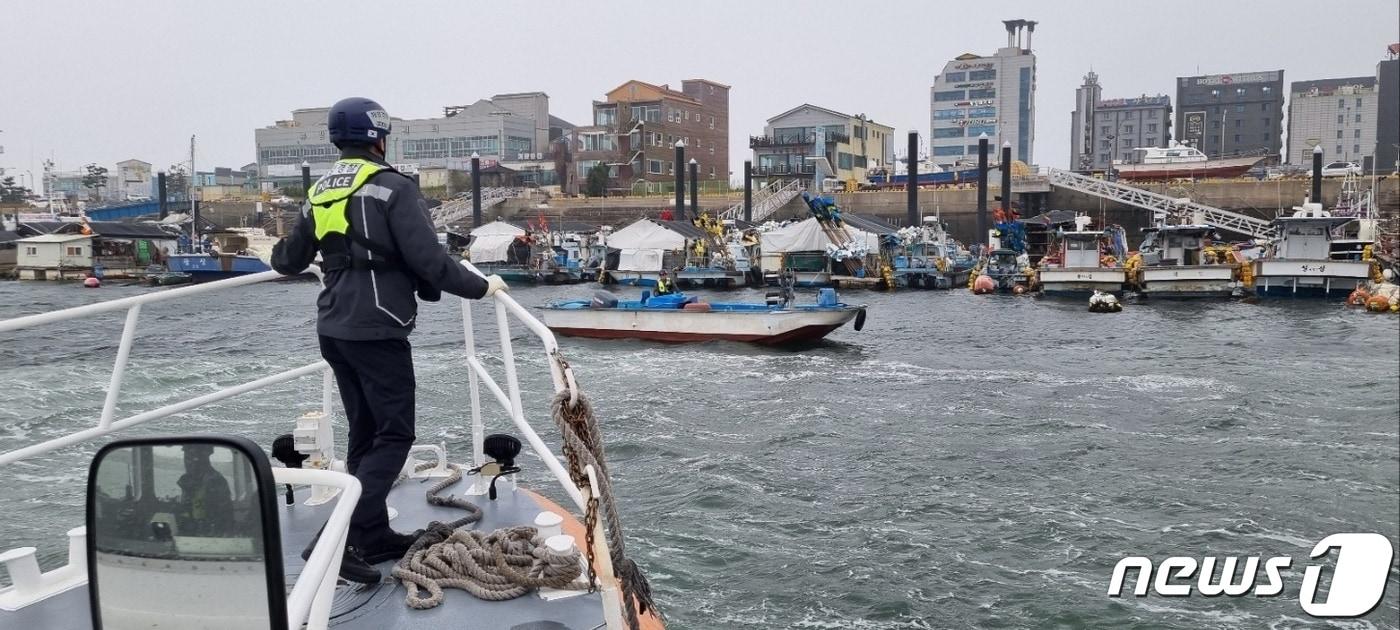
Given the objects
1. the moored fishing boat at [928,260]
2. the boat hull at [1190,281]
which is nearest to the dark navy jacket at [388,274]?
the boat hull at [1190,281]

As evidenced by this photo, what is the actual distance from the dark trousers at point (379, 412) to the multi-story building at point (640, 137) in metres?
67.0

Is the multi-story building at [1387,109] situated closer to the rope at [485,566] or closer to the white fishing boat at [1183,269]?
the white fishing boat at [1183,269]

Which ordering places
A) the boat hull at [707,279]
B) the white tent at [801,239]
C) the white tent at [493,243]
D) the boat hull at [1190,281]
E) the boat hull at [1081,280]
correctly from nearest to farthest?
the boat hull at [1190,281]
the boat hull at [1081,280]
the white tent at [801,239]
the boat hull at [707,279]
the white tent at [493,243]

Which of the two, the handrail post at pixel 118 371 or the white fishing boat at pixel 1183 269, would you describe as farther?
the white fishing boat at pixel 1183 269

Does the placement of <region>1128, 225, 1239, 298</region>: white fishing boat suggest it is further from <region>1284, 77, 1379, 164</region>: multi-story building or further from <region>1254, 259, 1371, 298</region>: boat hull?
<region>1284, 77, 1379, 164</region>: multi-story building

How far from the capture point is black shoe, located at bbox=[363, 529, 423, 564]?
3.37 meters

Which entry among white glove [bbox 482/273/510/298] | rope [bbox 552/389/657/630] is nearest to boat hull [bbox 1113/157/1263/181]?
white glove [bbox 482/273/510/298]

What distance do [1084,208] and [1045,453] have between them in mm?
45591

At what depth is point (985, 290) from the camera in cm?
3472

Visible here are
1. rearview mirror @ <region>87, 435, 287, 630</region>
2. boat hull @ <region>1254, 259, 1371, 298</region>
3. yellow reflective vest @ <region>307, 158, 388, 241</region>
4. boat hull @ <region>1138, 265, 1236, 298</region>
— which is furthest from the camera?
boat hull @ <region>1138, 265, 1236, 298</region>

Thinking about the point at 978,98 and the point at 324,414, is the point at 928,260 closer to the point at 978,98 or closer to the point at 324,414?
the point at 324,414

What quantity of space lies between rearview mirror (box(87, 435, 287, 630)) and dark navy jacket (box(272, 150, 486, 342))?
1.34 metres

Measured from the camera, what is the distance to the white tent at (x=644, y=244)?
138 feet

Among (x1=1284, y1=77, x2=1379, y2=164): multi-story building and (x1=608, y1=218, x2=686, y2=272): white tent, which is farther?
(x1=1284, y1=77, x2=1379, y2=164): multi-story building
